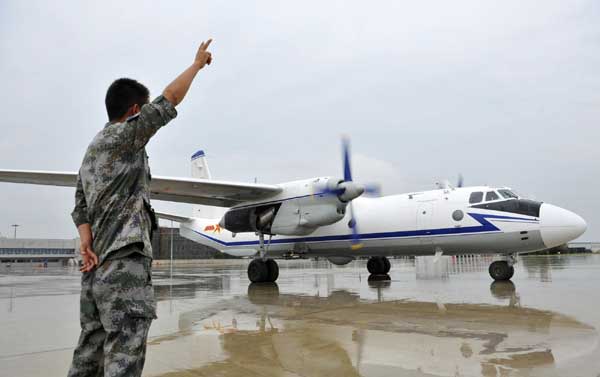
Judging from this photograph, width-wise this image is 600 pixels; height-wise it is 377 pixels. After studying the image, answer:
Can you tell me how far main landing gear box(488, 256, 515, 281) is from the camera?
12656 millimetres

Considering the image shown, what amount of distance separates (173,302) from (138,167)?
300 inches

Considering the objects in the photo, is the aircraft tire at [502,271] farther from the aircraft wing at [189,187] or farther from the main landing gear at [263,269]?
the aircraft wing at [189,187]

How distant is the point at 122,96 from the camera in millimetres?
2543

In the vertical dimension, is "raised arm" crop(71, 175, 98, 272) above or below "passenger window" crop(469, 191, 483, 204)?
below

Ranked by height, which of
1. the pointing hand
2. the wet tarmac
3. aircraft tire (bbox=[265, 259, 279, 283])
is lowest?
the wet tarmac

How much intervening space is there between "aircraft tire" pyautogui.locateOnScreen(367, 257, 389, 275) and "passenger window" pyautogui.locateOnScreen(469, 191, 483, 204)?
5817mm

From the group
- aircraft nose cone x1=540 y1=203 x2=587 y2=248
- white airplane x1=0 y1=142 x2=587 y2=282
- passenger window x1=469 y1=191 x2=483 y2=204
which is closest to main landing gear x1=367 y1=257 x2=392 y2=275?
white airplane x1=0 y1=142 x2=587 y2=282

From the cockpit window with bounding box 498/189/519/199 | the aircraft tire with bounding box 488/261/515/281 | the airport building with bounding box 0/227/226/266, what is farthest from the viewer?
the airport building with bounding box 0/227/226/266

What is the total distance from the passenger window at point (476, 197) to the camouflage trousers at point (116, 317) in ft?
38.7

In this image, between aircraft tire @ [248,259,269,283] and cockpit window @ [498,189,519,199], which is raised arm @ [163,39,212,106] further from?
aircraft tire @ [248,259,269,283]

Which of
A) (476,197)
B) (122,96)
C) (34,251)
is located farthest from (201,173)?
(34,251)

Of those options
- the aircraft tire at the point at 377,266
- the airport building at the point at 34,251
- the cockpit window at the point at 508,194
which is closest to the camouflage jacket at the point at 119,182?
the cockpit window at the point at 508,194

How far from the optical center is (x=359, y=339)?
5.24m

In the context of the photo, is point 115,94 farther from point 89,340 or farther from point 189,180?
point 189,180
